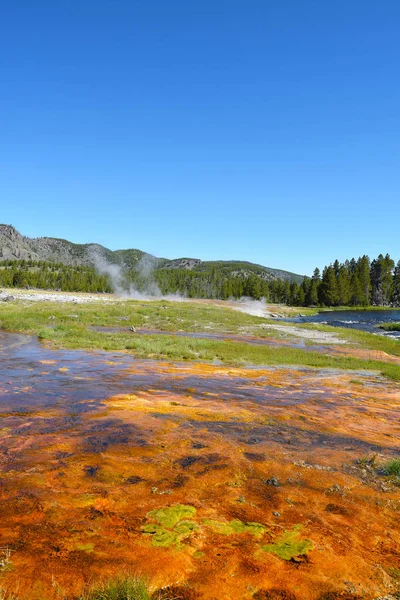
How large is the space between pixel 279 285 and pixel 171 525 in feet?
444

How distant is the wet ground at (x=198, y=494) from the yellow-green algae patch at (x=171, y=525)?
0.02 metres

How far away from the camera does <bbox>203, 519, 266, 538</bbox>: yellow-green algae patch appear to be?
4.71 meters

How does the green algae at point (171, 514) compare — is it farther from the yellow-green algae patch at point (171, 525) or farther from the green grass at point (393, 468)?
the green grass at point (393, 468)

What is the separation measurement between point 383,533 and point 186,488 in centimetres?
288

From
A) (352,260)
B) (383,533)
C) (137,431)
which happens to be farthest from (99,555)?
(352,260)

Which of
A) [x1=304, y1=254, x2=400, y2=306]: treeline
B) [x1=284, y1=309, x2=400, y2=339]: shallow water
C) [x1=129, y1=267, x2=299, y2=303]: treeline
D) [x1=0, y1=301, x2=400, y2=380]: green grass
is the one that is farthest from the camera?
[x1=129, y1=267, x2=299, y2=303]: treeline

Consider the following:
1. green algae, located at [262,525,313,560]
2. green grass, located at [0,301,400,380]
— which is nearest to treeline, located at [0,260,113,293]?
green grass, located at [0,301,400,380]

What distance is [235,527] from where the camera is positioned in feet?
15.9

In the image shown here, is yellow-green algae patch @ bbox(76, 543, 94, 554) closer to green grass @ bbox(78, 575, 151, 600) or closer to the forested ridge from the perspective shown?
green grass @ bbox(78, 575, 151, 600)

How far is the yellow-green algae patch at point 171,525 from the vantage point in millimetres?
4414

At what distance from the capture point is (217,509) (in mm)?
5273

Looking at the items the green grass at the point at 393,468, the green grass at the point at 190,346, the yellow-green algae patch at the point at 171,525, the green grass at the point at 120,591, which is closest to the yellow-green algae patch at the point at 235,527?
the yellow-green algae patch at the point at 171,525

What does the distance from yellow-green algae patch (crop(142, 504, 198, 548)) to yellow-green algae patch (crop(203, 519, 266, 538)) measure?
25 cm

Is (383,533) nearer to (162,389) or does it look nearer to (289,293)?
(162,389)
